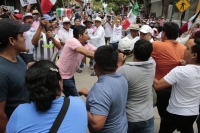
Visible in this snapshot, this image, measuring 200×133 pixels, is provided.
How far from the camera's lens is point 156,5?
3089 centimetres

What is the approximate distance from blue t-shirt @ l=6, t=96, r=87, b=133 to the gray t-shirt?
0.91 meters

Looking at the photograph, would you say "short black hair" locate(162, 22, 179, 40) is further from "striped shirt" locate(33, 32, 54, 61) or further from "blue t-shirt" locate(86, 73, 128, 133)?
"striped shirt" locate(33, 32, 54, 61)

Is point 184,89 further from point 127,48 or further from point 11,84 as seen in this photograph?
point 11,84

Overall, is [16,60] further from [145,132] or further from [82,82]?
[82,82]

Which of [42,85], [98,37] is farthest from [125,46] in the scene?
[98,37]

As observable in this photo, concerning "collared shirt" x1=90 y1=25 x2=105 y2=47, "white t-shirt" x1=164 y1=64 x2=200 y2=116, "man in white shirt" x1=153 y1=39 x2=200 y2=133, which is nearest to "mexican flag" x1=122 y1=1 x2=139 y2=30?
"collared shirt" x1=90 y1=25 x2=105 y2=47

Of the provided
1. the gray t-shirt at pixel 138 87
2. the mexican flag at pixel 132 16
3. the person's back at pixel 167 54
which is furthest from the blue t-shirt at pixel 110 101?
the mexican flag at pixel 132 16

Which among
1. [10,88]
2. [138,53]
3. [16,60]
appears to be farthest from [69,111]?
[138,53]

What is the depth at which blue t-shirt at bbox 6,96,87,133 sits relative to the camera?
1.12 meters

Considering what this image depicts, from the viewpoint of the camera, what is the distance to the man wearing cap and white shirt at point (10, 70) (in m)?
1.61

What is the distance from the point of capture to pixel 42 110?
3.77ft

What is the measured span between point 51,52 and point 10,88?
7.71 ft

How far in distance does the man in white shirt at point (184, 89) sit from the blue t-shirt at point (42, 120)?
1.31 meters

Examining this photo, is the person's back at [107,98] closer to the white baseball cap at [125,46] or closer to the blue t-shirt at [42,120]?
the blue t-shirt at [42,120]
